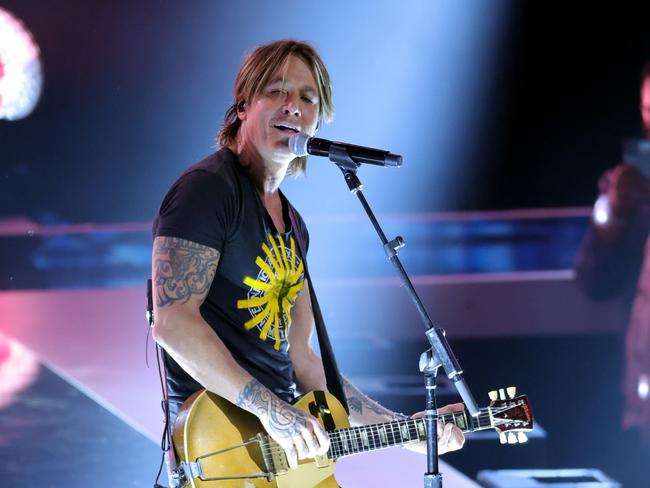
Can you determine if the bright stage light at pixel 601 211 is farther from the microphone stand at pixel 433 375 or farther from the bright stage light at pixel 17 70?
the bright stage light at pixel 17 70

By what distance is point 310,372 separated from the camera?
322cm

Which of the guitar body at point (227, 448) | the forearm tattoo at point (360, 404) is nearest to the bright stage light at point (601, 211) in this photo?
the forearm tattoo at point (360, 404)

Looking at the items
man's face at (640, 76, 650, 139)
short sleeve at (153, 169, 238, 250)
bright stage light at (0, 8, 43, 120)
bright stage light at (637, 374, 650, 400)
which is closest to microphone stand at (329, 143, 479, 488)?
short sleeve at (153, 169, 238, 250)

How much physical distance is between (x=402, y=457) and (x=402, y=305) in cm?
81

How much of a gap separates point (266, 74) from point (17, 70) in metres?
1.77

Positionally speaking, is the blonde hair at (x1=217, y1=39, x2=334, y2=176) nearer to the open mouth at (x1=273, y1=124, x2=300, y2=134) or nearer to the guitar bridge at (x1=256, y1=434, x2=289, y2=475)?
the open mouth at (x1=273, y1=124, x2=300, y2=134)

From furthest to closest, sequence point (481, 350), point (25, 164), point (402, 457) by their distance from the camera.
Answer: point (481, 350)
point (402, 457)
point (25, 164)

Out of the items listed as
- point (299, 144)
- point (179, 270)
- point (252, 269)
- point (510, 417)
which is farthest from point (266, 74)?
point (510, 417)

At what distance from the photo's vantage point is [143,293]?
4449 millimetres

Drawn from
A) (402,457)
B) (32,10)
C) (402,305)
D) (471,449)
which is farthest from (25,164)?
(471,449)

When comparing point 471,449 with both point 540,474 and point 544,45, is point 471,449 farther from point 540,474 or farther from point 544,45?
point 544,45

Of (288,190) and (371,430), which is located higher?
(288,190)

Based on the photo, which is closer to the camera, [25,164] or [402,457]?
[25,164]

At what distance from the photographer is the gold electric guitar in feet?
8.43
